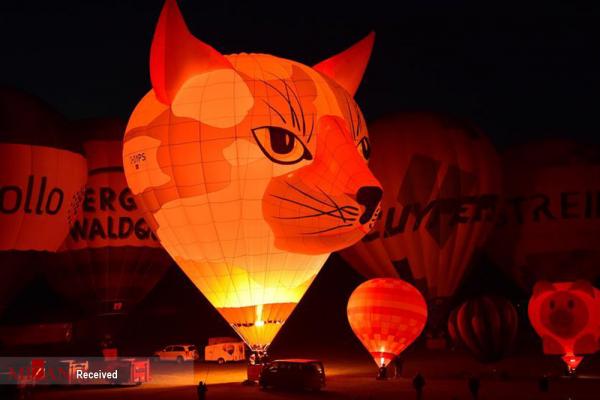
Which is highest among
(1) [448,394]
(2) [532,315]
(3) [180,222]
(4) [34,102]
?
(4) [34,102]

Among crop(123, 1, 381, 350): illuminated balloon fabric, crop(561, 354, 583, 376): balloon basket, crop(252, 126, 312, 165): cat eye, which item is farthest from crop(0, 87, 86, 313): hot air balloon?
crop(561, 354, 583, 376): balloon basket

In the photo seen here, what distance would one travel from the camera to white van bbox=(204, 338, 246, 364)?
20109 millimetres

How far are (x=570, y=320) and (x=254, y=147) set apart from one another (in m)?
7.50

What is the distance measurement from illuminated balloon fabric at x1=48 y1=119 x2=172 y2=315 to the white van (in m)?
2.32

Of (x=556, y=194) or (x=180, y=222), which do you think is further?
(x=556, y=194)

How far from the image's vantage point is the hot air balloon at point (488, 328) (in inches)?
615

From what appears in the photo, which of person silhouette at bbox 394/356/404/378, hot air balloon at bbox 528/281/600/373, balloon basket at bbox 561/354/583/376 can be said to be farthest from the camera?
hot air balloon at bbox 528/281/600/373

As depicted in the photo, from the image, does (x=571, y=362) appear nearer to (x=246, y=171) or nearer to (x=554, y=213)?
(x=554, y=213)

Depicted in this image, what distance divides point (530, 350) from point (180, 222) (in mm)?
11353

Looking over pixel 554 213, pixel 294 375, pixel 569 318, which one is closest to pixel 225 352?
pixel 294 375

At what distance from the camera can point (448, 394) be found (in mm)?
13188

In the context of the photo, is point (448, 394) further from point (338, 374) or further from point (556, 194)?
point (556, 194)

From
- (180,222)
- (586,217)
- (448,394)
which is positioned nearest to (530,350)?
(586,217)

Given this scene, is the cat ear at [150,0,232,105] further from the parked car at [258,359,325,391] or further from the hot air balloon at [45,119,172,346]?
the hot air balloon at [45,119,172,346]
